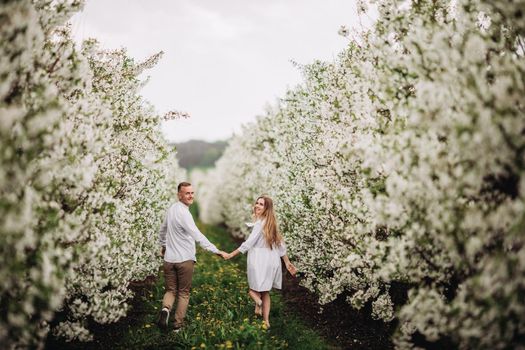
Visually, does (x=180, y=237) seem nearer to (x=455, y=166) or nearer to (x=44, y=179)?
(x=44, y=179)

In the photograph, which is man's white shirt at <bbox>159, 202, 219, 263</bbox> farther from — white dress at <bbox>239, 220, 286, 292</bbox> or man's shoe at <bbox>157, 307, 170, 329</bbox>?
man's shoe at <bbox>157, 307, 170, 329</bbox>

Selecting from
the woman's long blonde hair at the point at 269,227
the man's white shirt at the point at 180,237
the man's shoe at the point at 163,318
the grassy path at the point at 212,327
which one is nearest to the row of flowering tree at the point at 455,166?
the grassy path at the point at 212,327

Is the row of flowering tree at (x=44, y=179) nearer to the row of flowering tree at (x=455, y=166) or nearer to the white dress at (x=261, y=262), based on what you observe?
the white dress at (x=261, y=262)

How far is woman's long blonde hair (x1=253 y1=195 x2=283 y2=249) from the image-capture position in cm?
905

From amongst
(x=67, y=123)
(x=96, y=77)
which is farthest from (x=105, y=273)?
(x=96, y=77)

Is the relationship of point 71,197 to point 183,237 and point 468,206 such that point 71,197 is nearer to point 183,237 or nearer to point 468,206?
point 183,237

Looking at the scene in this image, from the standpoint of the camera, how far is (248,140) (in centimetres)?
2591

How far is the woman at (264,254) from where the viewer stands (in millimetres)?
8930

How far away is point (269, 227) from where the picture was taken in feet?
29.9

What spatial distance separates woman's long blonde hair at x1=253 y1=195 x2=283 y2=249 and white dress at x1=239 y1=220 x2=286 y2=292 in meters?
0.10

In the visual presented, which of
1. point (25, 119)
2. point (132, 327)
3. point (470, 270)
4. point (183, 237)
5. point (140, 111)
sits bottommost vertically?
point (132, 327)

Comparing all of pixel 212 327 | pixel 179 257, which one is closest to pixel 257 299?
pixel 212 327

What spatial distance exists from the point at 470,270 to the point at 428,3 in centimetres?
439

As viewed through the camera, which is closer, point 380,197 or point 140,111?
point 380,197
